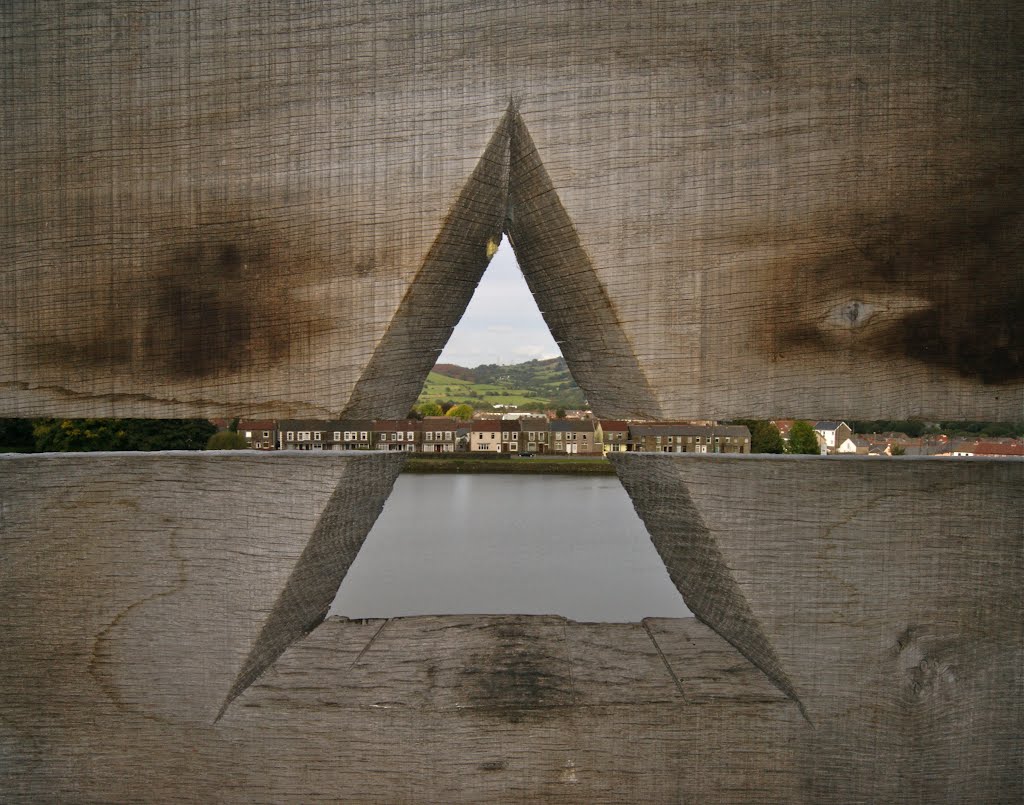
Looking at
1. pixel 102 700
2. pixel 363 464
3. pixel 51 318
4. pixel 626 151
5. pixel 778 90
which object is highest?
pixel 778 90

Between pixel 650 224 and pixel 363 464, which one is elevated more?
pixel 650 224

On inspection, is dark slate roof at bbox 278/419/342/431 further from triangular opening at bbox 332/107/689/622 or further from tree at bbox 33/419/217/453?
tree at bbox 33/419/217/453

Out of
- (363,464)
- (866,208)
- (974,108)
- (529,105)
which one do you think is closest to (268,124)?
(529,105)

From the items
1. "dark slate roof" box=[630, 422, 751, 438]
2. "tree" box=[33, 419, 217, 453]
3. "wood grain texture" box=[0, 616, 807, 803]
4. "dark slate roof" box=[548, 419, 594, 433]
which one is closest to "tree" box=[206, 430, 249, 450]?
"wood grain texture" box=[0, 616, 807, 803]

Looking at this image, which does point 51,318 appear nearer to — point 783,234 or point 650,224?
point 650,224

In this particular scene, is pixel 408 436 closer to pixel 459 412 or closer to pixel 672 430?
pixel 672 430

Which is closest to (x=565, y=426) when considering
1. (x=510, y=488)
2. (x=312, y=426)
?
(x=510, y=488)
